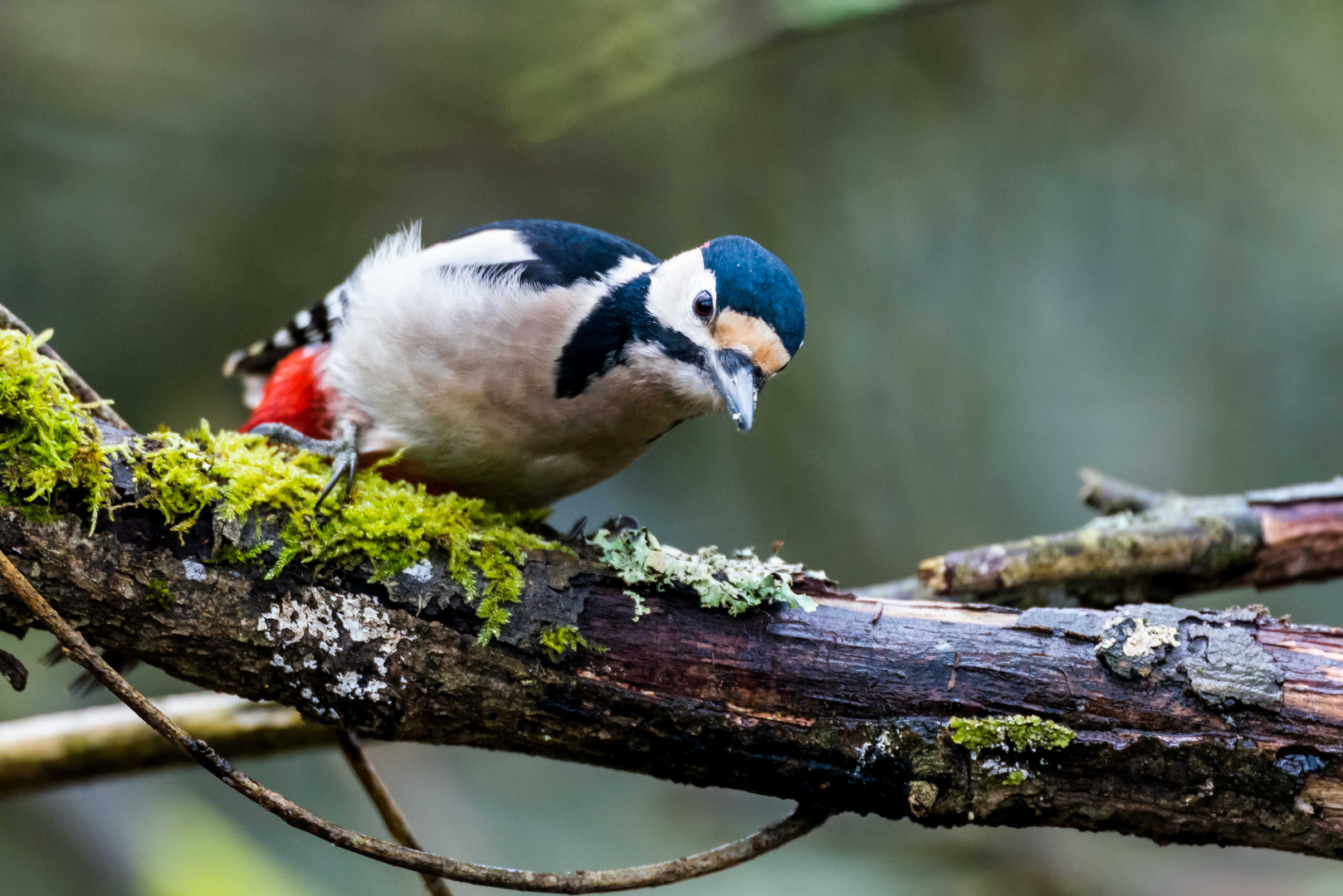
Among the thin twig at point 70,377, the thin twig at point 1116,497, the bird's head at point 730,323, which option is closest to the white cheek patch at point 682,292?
the bird's head at point 730,323

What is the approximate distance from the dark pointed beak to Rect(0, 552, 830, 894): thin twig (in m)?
0.75

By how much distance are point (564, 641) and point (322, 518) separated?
1.56 feet

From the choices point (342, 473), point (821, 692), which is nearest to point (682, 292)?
point (342, 473)

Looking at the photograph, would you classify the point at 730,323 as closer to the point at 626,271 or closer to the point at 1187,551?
the point at 626,271

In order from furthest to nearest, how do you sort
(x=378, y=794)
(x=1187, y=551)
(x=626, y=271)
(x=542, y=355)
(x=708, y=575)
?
(x=1187, y=551), (x=626, y=271), (x=542, y=355), (x=378, y=794), (x=708, y=575)

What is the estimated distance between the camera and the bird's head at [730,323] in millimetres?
1934

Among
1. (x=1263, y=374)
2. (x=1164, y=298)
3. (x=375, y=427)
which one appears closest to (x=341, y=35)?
(x=375, y=427)

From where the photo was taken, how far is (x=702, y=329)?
6.49 feet

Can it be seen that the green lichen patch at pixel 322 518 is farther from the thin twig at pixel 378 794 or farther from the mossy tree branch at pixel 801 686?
the thin twig at pixel 378 794

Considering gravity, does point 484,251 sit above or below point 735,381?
above

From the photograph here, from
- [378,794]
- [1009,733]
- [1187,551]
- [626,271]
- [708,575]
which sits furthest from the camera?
[1187,551]

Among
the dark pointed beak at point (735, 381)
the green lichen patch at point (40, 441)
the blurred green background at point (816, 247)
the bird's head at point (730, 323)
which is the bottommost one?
the green lichen patch at point (40, 441)

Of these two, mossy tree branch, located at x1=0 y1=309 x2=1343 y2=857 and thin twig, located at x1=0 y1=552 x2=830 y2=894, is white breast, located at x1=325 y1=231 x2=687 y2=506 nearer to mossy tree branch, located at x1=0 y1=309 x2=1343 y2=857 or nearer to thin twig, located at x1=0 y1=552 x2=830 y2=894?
mossy tree branch, located at x1=0 y1=309 x2=1343 y2=857

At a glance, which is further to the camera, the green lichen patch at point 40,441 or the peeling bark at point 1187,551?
the peeling bark at point 1187,551
